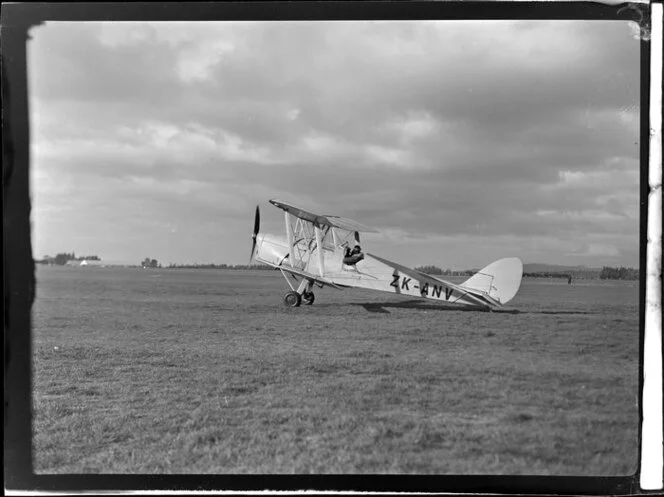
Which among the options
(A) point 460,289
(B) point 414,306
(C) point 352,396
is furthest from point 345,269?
(C) point 352,396

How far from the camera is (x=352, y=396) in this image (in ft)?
12.8

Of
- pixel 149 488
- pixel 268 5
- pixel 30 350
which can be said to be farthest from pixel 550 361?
pixel 30 350

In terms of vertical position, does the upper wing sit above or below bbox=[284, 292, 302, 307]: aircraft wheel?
above

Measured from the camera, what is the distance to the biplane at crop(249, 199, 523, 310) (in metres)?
7.32

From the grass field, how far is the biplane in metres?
1.32

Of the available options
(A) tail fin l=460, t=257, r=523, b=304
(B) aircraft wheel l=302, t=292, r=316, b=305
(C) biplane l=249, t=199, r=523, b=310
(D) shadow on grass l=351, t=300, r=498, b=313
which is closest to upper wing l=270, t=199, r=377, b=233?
(C) biplane l=249, t=199, r=523, b=310

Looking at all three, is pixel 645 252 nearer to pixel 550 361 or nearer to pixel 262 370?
pixel 550 361

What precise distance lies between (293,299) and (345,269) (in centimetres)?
119

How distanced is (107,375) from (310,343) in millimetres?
2308

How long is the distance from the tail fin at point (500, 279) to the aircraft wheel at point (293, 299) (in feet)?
10.5

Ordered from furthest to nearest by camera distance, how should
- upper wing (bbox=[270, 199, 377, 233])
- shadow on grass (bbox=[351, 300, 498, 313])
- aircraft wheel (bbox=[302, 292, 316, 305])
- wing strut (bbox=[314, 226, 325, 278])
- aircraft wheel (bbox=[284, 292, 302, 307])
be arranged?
aircraft wheel (bbox=[302, 292, 316, 305]) → aircraft wheel (bbox=[284, 292, 302, 307]) → wing strut (bbox=[314, 226, 325, 278]) → shadow on grass (bbox=[351, 300, 498, 313]) → upper wing (bbox=[270, 199, 377, 233])

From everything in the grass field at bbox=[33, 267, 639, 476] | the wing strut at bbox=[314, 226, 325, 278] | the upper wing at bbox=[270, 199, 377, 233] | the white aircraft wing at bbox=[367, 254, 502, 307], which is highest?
the upper wing at bbox=[270, 199, 377, 233]

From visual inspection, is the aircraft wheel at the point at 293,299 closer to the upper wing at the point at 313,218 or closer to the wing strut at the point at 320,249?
the wing strut at the point at 320,249

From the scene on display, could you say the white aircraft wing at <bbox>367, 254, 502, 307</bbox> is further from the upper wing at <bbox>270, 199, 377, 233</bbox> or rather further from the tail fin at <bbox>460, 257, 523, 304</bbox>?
the upper wing at <bbox>270, 199, 377, 233</bbox>
